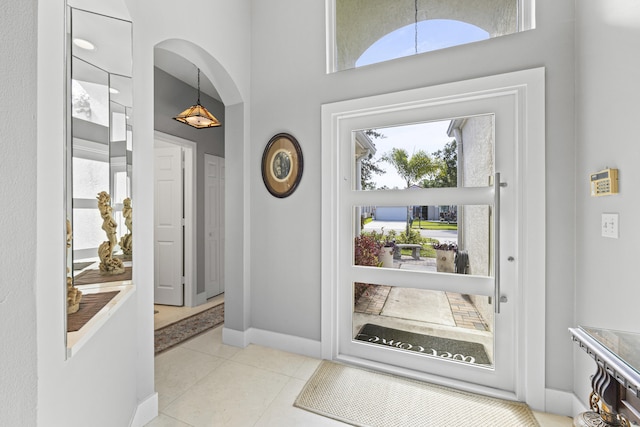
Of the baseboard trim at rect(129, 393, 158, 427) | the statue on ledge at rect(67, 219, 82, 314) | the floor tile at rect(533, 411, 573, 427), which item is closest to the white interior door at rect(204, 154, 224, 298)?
the baseboard trim at rect(129, 393, 158, 427)

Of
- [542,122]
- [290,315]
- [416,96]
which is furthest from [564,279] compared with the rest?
[290,315]

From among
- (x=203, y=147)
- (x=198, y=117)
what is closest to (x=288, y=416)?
(x=198, y=117)

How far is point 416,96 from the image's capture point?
6.82 ft

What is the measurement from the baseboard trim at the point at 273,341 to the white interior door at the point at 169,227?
159 centimetres

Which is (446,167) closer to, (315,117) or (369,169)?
(369,169)

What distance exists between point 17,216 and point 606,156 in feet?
7.48

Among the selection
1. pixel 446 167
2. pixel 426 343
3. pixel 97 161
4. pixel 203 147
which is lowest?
pixel 426 343

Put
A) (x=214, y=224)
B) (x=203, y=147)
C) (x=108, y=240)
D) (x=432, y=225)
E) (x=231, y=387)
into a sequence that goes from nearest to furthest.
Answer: (x=108, y=240)
(x=231, y=387)
(x=432, y=225)
(x=203, y=147)
(x=214, y=224)

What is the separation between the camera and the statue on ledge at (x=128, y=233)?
148cm

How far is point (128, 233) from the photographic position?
60.5 inches

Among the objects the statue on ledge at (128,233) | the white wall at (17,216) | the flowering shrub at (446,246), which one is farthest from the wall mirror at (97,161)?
the flowering shrub at (446,246)

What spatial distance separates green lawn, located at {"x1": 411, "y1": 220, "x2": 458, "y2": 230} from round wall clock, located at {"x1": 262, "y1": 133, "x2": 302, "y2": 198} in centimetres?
105

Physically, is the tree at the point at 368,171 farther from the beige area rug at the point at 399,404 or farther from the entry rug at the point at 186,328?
the entry rug at the point at 186,328

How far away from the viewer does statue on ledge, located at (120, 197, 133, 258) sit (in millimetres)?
1479
